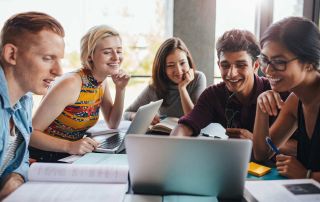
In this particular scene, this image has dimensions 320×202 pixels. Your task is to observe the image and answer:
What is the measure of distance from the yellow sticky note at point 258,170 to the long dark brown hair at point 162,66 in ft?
4.80

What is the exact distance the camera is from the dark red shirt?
72.4 inches

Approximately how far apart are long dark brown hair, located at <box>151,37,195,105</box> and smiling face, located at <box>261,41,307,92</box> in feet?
4.05

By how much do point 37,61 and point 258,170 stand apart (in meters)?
0.93

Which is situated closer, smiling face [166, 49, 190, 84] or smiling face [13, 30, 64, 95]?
smiling face [13, 30, 64, 95]

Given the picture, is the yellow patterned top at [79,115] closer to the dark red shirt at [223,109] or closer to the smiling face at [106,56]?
the smiling face at [106,56]

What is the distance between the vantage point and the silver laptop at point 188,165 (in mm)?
877

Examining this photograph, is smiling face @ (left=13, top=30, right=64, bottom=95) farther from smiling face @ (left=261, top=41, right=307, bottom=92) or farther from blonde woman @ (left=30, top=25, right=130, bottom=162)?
smiling face @ (left=261, top=41, right=307, bottom=92)

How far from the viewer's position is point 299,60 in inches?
52.8

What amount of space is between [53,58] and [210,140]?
75 cm

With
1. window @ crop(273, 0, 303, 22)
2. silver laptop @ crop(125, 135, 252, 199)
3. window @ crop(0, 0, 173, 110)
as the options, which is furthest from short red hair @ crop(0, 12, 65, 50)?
window @ crop(273, 0, 303, 22)

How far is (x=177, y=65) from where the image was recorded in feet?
8.41

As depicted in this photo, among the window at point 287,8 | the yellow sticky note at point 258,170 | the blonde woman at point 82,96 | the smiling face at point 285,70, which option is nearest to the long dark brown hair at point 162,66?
the blonde woman at point 82,96

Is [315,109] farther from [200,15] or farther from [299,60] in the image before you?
[200,15]

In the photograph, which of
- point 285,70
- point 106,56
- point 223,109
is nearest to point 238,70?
point 223,109
